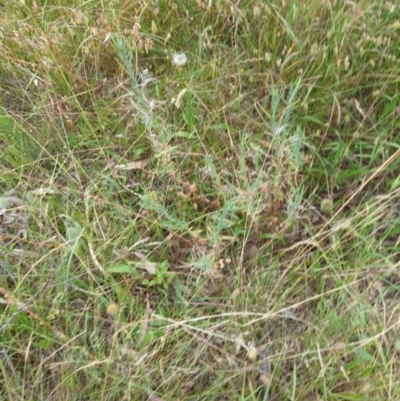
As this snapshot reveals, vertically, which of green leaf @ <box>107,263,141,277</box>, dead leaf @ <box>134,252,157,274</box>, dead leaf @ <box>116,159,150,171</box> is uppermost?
dead leaf @ <box>116,159,150,171</box>

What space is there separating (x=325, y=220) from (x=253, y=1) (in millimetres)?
848

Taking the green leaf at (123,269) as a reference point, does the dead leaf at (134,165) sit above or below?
above

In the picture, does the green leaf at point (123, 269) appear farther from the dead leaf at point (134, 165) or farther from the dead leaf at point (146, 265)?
the dead leaf at point (134, 165)

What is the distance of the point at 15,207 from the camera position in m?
1.62

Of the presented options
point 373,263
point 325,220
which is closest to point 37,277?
point 325,220

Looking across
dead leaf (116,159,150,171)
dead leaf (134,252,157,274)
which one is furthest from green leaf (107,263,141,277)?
dead leaf (116,159,150,171)

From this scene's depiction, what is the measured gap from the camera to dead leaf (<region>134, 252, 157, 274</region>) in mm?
1454

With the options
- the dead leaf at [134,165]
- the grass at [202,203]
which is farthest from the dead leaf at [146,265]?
the dead leaf at [134,165]

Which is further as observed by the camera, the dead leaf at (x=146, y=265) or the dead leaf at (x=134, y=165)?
the dead leaf at (x=134, y=165)

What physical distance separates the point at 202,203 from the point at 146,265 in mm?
266

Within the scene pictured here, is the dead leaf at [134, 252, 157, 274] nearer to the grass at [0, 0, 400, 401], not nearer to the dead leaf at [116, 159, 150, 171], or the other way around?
the grass at [0, 0, 400, 401]

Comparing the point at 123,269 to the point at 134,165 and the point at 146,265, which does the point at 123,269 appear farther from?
the point at 134,165

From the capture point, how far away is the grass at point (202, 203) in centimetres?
136

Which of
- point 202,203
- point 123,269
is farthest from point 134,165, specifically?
point 123,269
